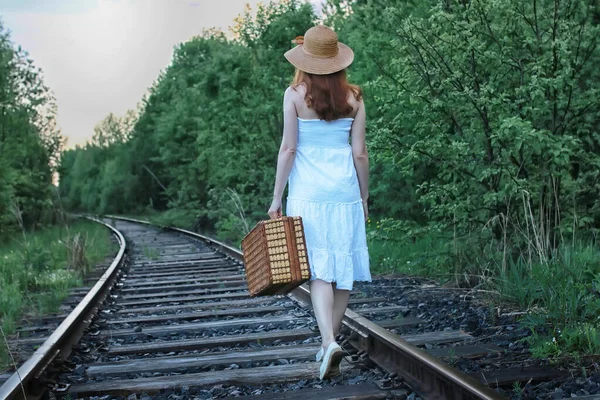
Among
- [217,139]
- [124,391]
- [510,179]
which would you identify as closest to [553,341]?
[124,391]

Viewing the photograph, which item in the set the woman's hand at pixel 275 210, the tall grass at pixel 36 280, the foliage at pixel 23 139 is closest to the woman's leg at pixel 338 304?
the woman's hand at pixel 275 210

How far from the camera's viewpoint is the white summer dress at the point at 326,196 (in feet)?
13.4

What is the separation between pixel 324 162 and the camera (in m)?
4.09

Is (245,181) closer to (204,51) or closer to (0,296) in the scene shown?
(0,296)

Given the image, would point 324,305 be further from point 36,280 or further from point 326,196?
point 36,280

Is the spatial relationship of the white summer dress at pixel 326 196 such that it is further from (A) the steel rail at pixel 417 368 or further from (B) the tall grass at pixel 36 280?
(B) the tall grass at pixel 36 280

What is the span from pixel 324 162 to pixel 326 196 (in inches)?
7.3

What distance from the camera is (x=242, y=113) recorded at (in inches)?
622

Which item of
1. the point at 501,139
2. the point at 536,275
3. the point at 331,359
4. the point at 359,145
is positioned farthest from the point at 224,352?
the point at 501,139

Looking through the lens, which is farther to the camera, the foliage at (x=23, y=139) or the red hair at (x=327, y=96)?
the foliage at (x=23, y=139)

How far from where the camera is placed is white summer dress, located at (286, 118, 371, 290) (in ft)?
13.4

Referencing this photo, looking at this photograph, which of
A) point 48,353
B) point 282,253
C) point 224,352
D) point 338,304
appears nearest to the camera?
point 282,253

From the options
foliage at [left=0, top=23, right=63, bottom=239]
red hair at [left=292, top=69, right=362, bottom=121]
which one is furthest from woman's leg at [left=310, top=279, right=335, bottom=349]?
foliage at [left=0, top=23, right=63, bottom=239]

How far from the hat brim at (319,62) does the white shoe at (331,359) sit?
1.45 meters
